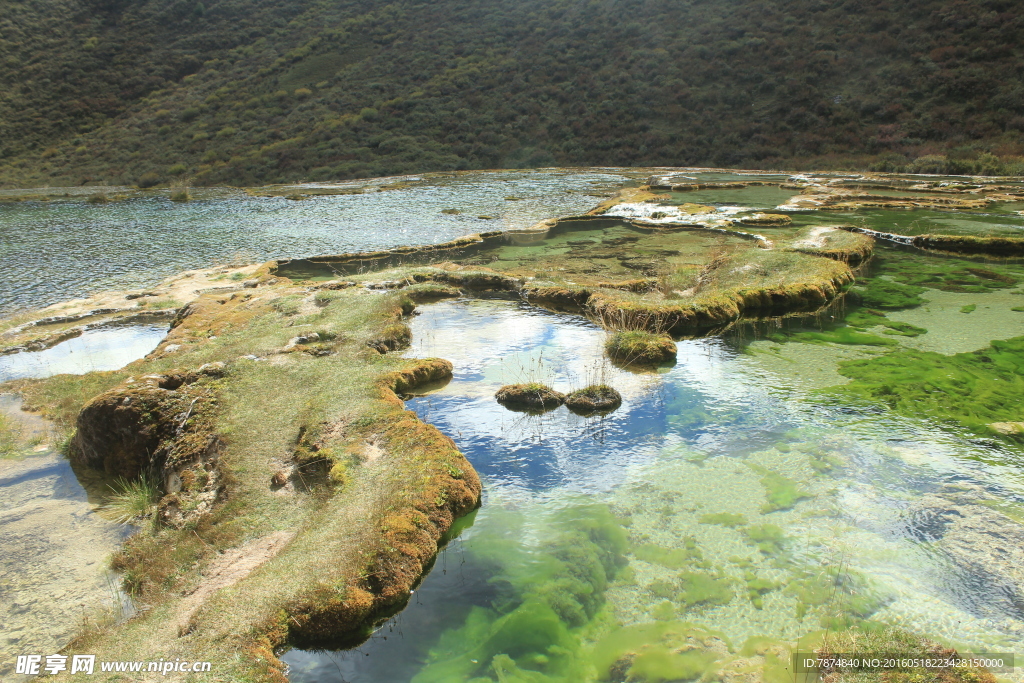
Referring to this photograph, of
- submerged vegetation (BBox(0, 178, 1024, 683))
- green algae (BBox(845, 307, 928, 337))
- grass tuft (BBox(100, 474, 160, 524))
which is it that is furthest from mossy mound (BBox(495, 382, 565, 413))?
green algae (BBox(845, 307, 928, 337))

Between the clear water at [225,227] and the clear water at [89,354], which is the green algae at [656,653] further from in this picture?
the clear water at [225,227]

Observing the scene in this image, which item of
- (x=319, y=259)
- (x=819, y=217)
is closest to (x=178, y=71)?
(x=319, y=259)

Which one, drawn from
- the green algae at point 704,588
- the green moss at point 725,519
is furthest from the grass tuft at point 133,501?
the green moss at point 725,519

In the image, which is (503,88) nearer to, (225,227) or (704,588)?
(225,227)

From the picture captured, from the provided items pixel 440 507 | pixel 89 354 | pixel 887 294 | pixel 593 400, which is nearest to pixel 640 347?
pixel 593 400

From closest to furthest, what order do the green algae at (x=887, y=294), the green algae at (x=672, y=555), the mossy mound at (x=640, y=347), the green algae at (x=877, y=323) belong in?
the green algae at (x=672, y=555) < the mossy mound at (x=640, y=347) < the green algae at (x=877, y=323) < the green algae at (x=887, y=294)

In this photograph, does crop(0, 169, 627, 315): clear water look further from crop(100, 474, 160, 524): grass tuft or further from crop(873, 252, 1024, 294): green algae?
crop(873, 252, 1024, 294): green algae
